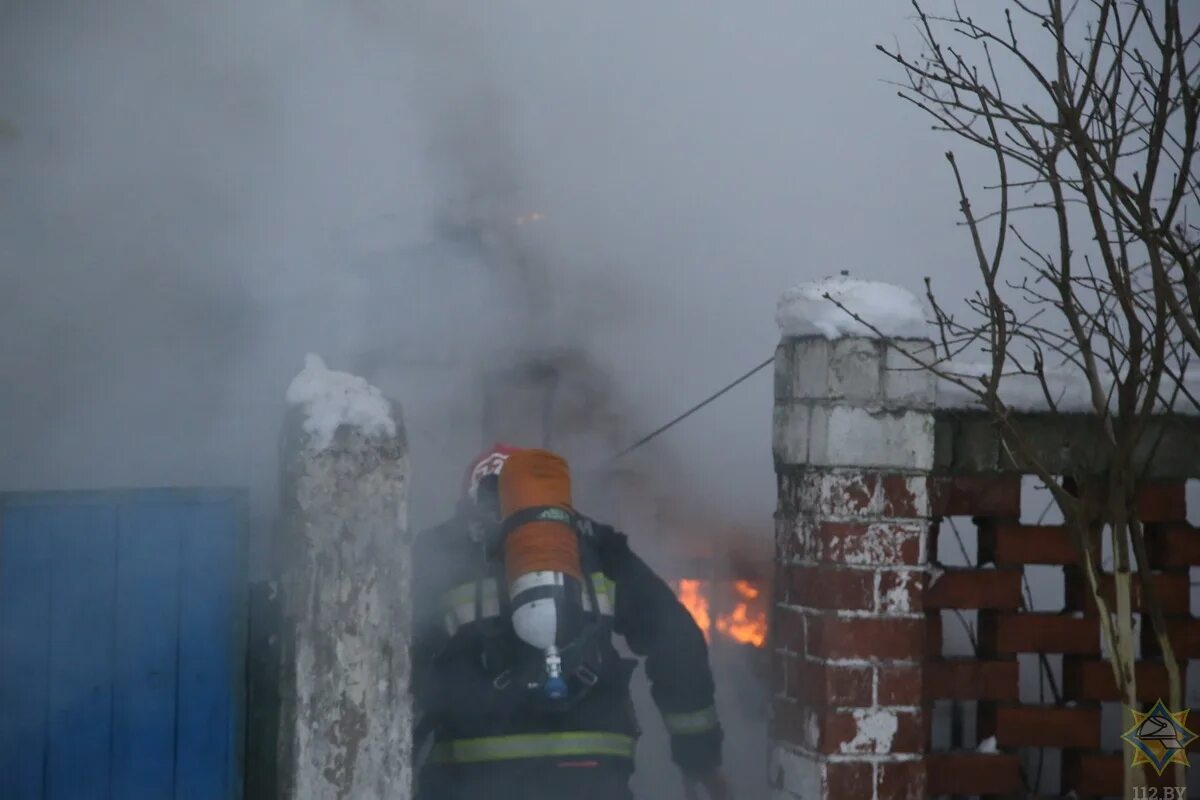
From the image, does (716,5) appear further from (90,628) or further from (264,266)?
(90,628)

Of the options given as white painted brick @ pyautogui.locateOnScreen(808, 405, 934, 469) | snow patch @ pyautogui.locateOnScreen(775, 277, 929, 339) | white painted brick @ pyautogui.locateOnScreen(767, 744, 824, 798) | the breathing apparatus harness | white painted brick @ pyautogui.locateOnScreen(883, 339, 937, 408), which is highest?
snow patch @ pyautogui.locateOnScreen(775, 277, 929, 339)

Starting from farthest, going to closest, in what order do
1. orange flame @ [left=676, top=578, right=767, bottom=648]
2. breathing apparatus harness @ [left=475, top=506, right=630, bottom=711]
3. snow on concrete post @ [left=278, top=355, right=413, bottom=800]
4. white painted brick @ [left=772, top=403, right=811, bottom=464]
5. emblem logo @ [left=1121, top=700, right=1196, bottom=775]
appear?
1. orange flame @ [left=676, top=578, right=767, bottom=648]
2. white painted brick @ [left=772, top=403, right=811, bottom=464]
3. breathing apparatus harness @ [left=475, top=506, right=630, bottom=711]
4. emblem logo @ [left=1121, top=700, right=1196, bottom=775]
5. snow on concrete post @ [left=278, top=355, right=413, bottom=800]

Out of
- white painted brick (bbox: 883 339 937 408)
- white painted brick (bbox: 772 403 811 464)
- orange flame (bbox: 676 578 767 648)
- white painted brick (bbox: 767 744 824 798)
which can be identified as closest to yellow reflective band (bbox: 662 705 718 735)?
white painted brick (bbox: 767 744 824 798)

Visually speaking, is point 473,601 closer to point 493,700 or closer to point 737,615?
point 493,700

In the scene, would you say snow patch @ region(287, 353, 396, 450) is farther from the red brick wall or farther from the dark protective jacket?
the red brick wall

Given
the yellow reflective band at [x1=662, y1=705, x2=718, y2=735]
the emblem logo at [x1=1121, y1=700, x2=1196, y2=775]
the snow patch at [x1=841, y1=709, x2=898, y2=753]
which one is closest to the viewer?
the emblem logo at [x1=1121, y1=700, x2=1196, y2=775]

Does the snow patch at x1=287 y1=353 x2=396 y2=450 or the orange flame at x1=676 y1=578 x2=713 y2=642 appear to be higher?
the snow patch at x1=287 y1=353 x2=396 y2=450

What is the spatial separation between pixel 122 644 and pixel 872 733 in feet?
7.28

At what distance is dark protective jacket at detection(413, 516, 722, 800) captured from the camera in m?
4.07

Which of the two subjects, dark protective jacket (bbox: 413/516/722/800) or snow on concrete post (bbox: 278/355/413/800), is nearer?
snow on concrete post (bbox: 278/355/413/800)

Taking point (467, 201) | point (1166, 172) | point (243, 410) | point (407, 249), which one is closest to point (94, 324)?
point (243, 410)

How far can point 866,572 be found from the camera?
160 inches

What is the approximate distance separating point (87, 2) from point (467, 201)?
1.71 metres

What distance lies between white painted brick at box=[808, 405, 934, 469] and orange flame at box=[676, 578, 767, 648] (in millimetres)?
1565
